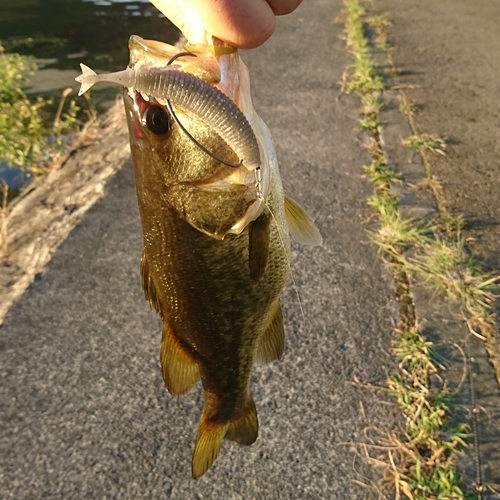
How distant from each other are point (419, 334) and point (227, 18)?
7.21 feet

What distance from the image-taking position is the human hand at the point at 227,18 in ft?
3.59

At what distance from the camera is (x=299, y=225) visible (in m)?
1.64

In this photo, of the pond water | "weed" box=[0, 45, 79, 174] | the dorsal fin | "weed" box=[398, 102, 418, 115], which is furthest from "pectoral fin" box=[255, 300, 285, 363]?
the pond water

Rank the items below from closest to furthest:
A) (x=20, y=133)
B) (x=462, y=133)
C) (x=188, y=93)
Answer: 1. (x=188, y=93)
2. (x=462, y=133)
3. (x=20, y=133)

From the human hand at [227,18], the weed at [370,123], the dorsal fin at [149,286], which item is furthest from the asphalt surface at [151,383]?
the human hand at [227,18]

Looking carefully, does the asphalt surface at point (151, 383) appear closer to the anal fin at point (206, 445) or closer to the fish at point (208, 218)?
the anal fin at point (206, 445)

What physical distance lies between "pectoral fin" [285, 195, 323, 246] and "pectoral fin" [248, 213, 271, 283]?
22 centimetres

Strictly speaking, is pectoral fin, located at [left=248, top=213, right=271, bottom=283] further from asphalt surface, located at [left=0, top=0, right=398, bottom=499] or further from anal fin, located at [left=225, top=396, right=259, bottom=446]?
asphalt surface, located at [left=0, top=0, right=398, bottom=499]

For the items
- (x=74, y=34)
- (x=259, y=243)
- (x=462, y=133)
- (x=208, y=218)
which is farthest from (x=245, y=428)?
(x=74, y=34)

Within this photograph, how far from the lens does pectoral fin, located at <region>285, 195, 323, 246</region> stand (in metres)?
1.63

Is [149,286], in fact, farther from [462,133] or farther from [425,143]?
[462,133]

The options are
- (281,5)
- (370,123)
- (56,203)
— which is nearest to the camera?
(281,5)

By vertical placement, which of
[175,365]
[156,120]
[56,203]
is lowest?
[56,203]

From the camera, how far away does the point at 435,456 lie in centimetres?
220
